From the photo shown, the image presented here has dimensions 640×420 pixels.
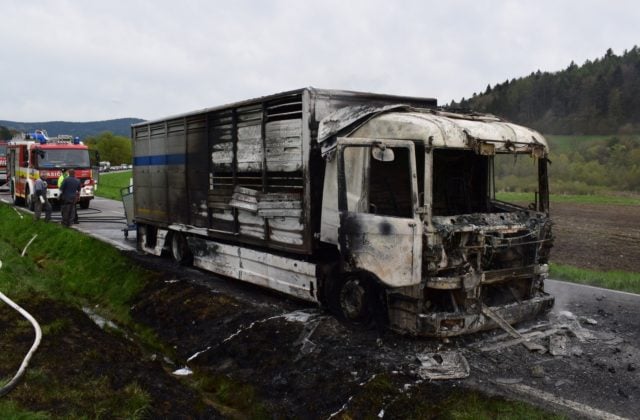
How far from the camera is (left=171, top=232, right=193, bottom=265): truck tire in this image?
11.5 meters

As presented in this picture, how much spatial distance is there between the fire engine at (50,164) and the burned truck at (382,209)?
14.1 meters

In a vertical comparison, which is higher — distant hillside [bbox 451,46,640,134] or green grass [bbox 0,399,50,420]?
distant hillside [bbox 451,46,640,134]

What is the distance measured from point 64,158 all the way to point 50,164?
1.99 ft

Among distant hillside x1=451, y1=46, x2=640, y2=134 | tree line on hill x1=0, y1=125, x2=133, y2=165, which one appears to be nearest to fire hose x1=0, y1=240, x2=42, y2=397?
distant hillside x1=451, y1=46, x2=640, y2=134

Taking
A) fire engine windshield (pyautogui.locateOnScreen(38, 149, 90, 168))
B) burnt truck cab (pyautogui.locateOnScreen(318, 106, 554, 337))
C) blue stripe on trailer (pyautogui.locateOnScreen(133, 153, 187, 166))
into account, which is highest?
fire engine windshield (pyautogui.locateOnScreen(38, 149, 90, 168))

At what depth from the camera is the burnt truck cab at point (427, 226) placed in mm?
6109

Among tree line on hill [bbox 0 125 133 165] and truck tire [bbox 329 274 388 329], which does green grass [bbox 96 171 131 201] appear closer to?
truck tire [bbox 329 274 388 329]

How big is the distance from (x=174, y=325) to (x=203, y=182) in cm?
261

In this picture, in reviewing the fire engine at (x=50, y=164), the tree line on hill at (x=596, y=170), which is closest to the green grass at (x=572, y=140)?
the tree line on hill at (x=596, y=170)

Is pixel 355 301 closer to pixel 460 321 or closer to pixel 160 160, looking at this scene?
pixel 460 321

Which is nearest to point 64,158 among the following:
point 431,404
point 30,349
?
point 30,349

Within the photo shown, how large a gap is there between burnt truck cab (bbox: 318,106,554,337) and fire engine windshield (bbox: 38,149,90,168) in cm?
1733

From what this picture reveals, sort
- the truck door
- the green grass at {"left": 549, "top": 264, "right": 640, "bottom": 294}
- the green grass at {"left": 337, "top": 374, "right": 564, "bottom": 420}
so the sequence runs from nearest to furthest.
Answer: the green grass at {"left": 337, "top": 374, "right": 564, "bottom": 420} < the truck door < the green grass at {"left": 549, "top": 264, "right": 640, "bottom": 294}

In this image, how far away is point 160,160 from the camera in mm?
11508
